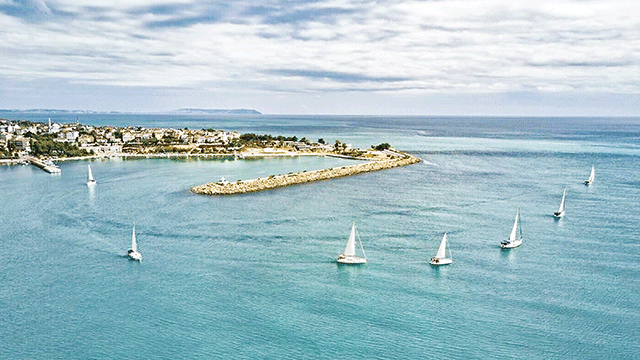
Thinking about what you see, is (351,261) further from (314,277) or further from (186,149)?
(186,149)

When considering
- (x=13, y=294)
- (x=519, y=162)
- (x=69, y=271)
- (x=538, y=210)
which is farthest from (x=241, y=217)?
(x=519, y=162)

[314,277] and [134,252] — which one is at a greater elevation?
[134,252]

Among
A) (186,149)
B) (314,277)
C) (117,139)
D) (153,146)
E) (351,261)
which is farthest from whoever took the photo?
(117,139)

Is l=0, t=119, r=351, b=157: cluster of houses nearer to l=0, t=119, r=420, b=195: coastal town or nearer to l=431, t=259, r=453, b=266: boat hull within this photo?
l=0, t=119, r=420, b=195: coastal town

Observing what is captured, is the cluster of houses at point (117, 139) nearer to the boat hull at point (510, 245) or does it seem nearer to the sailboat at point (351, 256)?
the sailboat at point (351, 256)

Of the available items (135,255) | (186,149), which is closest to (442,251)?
(135,255)

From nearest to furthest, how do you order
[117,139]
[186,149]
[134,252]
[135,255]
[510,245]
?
[135,255], [134,252], [510,245], [186,149], [117,139]

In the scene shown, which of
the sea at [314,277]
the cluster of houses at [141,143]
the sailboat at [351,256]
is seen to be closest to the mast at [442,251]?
the sea at [314,277]

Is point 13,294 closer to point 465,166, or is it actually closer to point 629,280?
point 629,280

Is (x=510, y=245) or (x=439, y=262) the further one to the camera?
(x=510, y=245)
